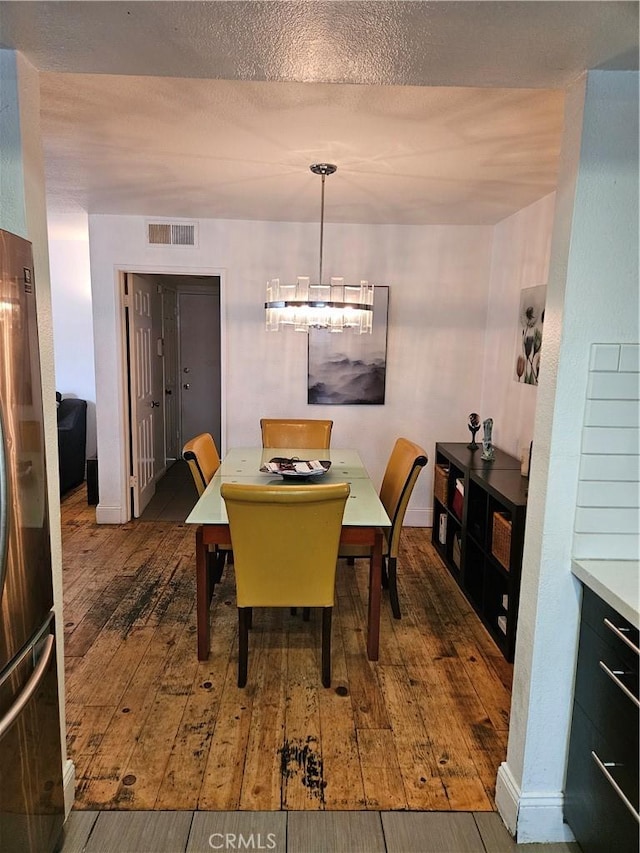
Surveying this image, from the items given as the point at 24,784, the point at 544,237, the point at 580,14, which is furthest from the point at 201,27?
the point at 544,237

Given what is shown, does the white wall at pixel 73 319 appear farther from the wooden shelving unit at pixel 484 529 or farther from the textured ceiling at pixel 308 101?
the wooden shelving unit at pixel 484 529

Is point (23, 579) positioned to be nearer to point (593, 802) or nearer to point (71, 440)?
point (593, 802)

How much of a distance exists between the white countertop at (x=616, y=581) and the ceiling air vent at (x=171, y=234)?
11.6 feet

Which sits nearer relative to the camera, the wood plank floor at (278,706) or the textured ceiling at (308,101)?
the textured ceiling at (308,101)

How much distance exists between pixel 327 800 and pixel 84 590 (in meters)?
2.03

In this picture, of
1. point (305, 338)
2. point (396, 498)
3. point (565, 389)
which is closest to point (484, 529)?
point (396, 498)

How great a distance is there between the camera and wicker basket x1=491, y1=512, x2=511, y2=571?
8.37 ft

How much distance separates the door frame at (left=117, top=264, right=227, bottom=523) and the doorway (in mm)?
56

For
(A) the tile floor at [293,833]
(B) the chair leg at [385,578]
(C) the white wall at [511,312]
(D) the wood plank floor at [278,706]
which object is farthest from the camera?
(C) the white wall at [511,312]

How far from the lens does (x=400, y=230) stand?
4.07 m

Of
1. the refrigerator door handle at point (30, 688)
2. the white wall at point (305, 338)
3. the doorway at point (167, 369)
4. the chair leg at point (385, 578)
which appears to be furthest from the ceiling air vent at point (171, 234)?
the refrigerator door handle at point (30, 688)

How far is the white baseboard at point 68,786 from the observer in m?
1.66

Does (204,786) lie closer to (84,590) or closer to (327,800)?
(327,800)

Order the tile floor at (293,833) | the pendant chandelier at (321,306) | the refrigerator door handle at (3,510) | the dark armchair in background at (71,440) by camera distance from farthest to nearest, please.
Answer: the dark armchair in background at (71,440)
the pendant chandelier at (321,306)
the tile floor at (293,833)
the refrigerator door handle at (3,510)
